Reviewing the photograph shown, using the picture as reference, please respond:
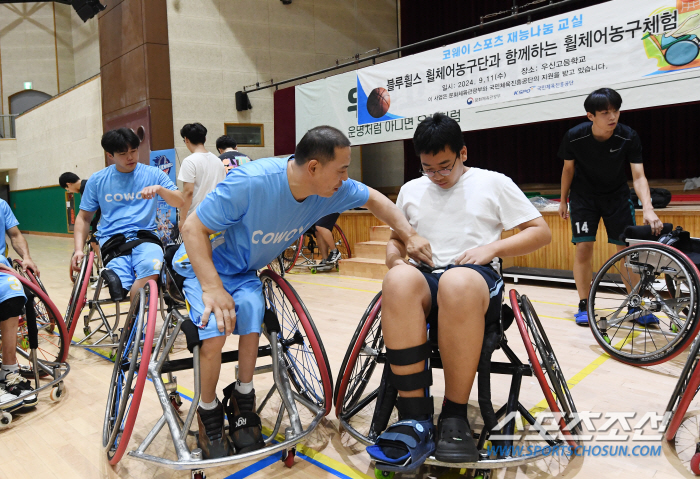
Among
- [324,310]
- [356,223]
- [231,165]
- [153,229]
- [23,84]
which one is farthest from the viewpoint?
[23,84]

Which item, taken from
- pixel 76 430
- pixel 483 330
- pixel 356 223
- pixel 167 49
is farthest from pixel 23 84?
pixel 483 330

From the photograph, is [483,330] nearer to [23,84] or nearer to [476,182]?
[476,182]

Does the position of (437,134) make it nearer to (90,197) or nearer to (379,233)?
(90,197)

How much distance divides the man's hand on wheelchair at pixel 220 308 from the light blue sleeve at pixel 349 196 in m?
0.50

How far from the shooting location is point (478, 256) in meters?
1.60

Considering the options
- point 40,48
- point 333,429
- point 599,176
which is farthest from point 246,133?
point 40,48

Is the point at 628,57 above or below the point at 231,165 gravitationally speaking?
above

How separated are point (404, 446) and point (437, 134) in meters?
0.94

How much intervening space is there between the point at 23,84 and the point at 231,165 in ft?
45.7

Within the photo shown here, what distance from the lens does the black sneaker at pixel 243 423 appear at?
158 cm

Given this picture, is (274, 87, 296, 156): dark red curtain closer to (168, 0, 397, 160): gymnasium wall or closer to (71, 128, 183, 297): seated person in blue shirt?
(168, 0, 397, 160): gymnasium wall

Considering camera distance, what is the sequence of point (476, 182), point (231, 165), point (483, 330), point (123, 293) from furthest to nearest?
point (231, 165) → point (123, 293) → point (476, 182) → point (483, 330)

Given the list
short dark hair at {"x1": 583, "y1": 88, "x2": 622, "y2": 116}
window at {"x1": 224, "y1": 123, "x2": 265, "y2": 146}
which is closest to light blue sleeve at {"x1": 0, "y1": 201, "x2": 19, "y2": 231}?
short dark hair at {"x1": 583, "y1": 88, "x2": 622, "y2": 116}

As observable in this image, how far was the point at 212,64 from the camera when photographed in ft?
27.1
